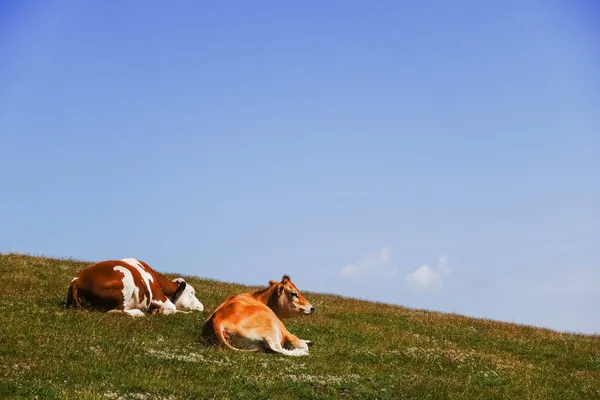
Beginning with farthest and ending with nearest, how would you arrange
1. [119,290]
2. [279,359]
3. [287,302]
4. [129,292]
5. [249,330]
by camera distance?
1. [129,292]
2. [119,290]
3. [287,302]
4. [249,330]
5. [279,359]

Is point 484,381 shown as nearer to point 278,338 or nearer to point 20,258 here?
point 278,338

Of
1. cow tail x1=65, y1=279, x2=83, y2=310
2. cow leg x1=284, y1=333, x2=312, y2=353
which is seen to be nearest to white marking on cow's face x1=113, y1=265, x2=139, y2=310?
cow tail x1=65, y1=279, x2=83, y2=310

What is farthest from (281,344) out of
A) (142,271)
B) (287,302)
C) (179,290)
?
(179,290)

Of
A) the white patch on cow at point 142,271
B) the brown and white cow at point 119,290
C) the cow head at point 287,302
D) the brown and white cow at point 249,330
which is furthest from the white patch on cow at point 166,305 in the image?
the brown and white cow at point 249,330

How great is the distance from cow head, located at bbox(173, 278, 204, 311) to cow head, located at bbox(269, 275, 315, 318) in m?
4.94

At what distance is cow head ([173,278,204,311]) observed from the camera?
80.5ft

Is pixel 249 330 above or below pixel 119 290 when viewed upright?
below

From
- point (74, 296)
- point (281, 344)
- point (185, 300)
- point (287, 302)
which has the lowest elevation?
point (281, 344)

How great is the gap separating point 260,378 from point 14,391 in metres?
4.47

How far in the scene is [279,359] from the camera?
16781 mm

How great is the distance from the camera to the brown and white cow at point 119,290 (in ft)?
72.7

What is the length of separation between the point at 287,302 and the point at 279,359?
377 cm

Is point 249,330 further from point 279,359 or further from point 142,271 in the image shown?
point 142,271

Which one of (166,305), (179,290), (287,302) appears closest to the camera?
(287,302)
